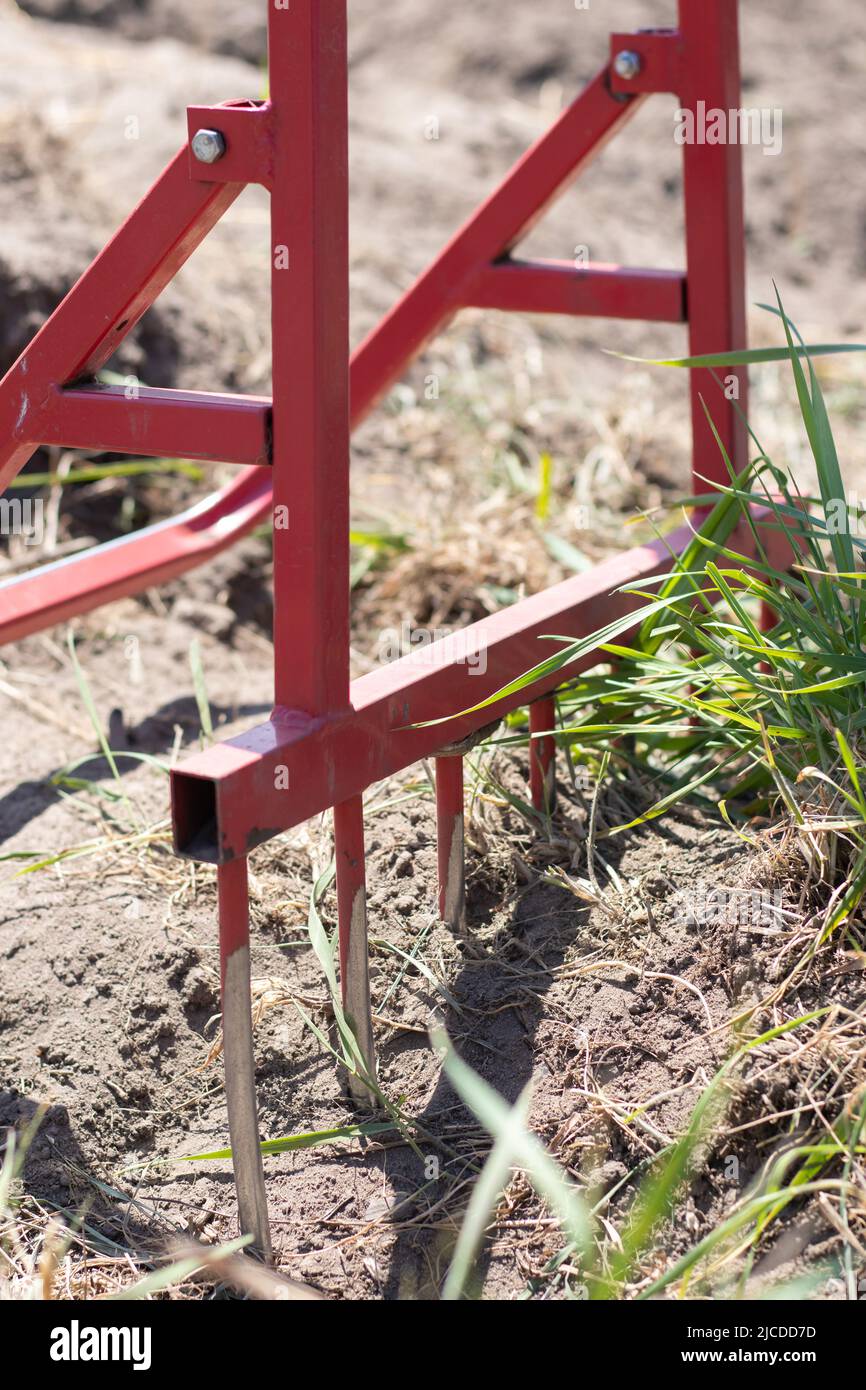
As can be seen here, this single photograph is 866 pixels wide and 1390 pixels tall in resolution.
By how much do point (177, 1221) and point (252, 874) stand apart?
1.74 feet

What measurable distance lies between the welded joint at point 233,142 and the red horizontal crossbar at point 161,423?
22 centimetres

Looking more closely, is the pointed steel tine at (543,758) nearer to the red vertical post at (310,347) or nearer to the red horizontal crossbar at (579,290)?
the red vertical post at (310,347)

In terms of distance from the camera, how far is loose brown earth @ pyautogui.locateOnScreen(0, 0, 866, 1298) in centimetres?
151

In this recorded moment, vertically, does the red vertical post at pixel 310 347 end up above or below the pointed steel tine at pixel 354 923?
above

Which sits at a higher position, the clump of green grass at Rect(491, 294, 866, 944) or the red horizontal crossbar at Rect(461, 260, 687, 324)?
the red horizontal crossbar at Rect(461, 260, 687, 324)

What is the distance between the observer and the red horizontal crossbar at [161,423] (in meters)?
1.45

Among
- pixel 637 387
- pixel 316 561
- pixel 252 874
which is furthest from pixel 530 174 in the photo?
pixel 637 387

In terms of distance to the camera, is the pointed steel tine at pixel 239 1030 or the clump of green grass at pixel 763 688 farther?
the clump of green grass at pixel 763 688

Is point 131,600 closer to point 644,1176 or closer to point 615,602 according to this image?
point 615,602

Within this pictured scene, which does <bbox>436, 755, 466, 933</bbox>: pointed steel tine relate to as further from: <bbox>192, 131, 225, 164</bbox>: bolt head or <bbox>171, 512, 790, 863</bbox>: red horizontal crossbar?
<bbox>192, 131, 225, 164</bbox>: bolt head

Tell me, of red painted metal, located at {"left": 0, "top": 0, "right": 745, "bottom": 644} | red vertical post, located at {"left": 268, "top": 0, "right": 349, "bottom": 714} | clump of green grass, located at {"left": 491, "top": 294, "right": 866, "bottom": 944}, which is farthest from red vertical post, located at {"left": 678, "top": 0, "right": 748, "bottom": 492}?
red vertical post, located at {"left": 268, "top": 0, "right": 349, "bottom": 714}

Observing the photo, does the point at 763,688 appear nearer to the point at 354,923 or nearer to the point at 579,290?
the point at 354,923

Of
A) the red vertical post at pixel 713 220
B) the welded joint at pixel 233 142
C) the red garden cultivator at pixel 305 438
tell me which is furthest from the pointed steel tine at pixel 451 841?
the welded joint at pixel 233 142

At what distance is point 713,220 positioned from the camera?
6.46 ft
